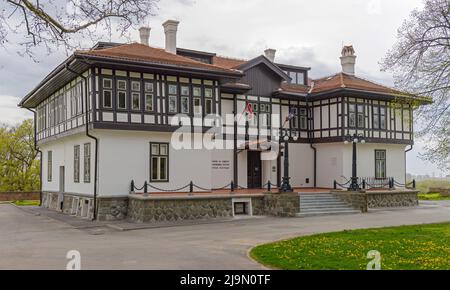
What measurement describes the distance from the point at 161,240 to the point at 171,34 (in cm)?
1518

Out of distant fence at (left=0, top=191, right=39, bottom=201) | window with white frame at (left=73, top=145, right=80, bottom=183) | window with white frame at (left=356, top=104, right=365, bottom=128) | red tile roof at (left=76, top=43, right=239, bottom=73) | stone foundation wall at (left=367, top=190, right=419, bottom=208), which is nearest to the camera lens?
red tile roof at (left=76, top=43, right=239, bottom=73)

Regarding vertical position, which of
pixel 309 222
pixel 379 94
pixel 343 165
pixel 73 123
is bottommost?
pixel 309 222

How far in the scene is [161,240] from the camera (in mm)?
15453

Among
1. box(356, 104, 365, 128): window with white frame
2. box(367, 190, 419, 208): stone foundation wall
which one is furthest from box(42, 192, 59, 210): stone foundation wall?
box(356, 104, 365, 128): window with white frame

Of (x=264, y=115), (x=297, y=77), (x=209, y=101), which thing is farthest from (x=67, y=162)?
A: (x=297, y=77)

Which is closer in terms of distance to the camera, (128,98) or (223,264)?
(223,264)

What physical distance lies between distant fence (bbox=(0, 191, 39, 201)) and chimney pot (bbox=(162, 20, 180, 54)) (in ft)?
66.0

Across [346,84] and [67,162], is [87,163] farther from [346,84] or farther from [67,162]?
[346,84]

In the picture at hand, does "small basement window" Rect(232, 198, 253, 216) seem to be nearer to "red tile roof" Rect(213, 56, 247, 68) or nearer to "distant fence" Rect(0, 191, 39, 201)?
"red tile roof" Rect(213, 56, 247, 68)

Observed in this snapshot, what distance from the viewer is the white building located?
71.1ft

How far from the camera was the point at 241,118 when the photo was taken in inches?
1112

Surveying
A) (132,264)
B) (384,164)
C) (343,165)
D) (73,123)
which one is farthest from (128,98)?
A: (384,164)

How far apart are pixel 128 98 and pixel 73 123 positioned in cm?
387
